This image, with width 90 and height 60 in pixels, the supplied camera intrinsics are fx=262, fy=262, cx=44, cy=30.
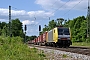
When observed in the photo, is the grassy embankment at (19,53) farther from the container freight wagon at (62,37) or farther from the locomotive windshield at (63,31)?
the locomotive windshield at (63,31)

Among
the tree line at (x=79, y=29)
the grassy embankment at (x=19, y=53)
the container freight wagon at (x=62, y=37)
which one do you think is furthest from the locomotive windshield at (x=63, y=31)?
the tree line at (x=79, y=29)

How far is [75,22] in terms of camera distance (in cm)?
10475

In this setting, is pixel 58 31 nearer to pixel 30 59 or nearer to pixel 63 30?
pixel 63 30

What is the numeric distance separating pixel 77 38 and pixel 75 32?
16.4 ft

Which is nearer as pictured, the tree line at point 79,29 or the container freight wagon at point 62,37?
the container freight wagon at point 62,37

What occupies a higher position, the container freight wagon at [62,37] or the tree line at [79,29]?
the tree line at [79,29]

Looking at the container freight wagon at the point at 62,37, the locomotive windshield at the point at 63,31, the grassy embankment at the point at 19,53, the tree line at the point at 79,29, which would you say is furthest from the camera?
the tree line at the point at 79,29

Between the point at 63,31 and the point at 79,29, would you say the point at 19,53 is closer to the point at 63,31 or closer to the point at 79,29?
the point at 63,31

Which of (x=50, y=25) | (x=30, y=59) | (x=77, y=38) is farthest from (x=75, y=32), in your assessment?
(x=30, y=59)

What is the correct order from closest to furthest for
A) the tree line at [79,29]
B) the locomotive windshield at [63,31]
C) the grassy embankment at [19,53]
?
the grassy embankment at [19,53], the locomotive windshield at [63,31], the tree line at [79,29]

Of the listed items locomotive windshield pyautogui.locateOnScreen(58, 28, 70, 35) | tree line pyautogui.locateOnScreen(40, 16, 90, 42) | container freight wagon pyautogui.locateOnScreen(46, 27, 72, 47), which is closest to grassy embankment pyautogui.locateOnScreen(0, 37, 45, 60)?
container freight wagon pyautogui.locateOnScreen(46, 27, 72, 47)

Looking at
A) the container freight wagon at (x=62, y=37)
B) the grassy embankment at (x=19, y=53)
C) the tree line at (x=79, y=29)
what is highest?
the tree line at (x=79, y=29)

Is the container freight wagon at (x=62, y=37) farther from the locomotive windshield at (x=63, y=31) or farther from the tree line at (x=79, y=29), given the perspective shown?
the tree line at (x=79, y=29)

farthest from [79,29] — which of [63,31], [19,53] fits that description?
[19,53]
